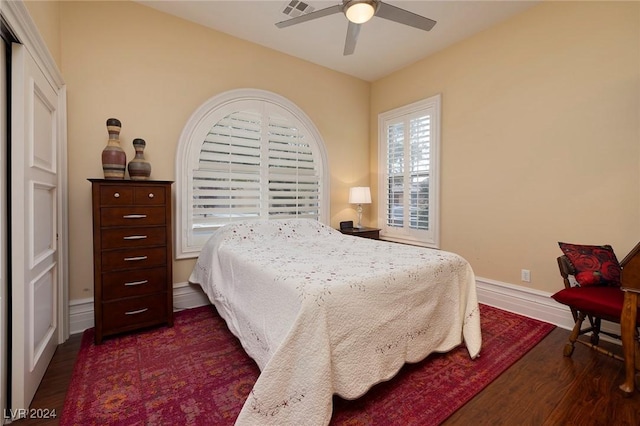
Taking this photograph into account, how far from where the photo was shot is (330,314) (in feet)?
4.60

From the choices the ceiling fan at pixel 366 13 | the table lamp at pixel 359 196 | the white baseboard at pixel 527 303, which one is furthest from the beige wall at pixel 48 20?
the white baseboard at pixel 527 303

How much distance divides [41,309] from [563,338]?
12.6ft

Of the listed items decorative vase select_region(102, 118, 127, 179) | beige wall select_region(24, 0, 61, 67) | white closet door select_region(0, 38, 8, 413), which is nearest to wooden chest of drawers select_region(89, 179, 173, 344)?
decorative vase select_region(102, 118, 127, 179)

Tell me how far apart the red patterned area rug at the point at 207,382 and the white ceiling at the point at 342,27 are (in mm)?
2993

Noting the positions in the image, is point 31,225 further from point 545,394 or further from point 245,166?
point 545,394

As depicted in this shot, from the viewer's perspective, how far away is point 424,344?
188 centimetres

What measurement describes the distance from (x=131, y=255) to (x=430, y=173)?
332cm

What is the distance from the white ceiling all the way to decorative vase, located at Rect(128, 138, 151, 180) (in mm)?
1392

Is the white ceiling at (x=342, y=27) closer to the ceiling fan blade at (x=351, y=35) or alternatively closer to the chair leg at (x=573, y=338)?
the ceiling fan blade at (x=351, y=35)

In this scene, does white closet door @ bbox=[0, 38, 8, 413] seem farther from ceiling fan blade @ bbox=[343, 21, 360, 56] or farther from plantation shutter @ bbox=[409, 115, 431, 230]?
plantation shutter @ bbox=[409, 115, 431, 230]

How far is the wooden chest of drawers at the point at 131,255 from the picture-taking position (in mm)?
2242

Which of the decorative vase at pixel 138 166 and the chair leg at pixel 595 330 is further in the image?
the decorative vase at pixel 138 166

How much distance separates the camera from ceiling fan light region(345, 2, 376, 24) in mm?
1962

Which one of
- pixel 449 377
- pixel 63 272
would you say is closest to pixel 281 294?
pixel 449 377
